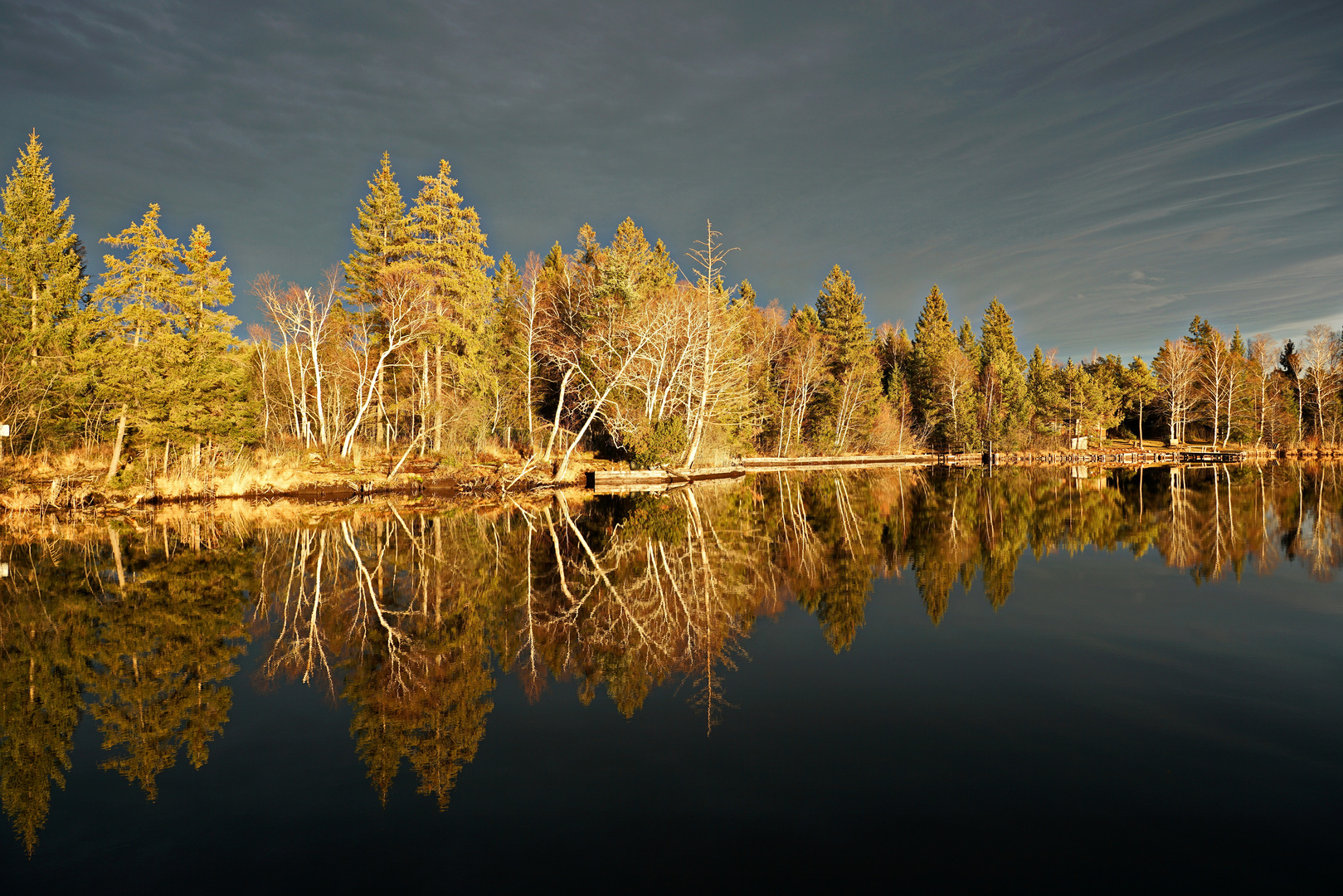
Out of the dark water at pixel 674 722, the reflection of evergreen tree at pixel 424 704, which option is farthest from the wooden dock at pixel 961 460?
the reflection of evergreen tree at pixel 424 704

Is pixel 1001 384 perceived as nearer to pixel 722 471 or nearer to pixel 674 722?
pixel 722 471

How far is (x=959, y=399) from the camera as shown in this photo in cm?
6266

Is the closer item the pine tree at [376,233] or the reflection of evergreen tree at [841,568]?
the reflection of evergreen tree at [841,568]

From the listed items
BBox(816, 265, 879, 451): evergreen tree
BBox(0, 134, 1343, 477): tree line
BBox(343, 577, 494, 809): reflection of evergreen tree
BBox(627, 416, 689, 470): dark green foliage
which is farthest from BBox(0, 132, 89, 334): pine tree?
BBox(816, 265, 879, 451): evergreen tree

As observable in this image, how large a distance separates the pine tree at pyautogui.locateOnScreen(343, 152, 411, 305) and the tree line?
4.6 inches

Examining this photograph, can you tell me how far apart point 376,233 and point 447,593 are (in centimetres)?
3407

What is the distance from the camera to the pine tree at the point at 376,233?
39656 mm

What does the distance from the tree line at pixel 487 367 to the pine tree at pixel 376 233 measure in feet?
0.38

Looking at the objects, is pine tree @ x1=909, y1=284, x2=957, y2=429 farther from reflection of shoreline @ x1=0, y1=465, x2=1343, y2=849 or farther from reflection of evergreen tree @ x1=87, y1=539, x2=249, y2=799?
reflection of evergreen tree @ x1=87, y1=539, x2=249, y2=799

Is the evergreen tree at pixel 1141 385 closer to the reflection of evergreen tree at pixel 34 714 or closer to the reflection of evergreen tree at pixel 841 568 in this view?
the reflection of evergreen tree at pixel 841 568

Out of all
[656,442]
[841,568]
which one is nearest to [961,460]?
[656,442]

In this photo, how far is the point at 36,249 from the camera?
29.4m

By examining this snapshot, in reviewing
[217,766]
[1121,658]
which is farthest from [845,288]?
[217,766]

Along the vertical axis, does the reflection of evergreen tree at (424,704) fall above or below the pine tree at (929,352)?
below
